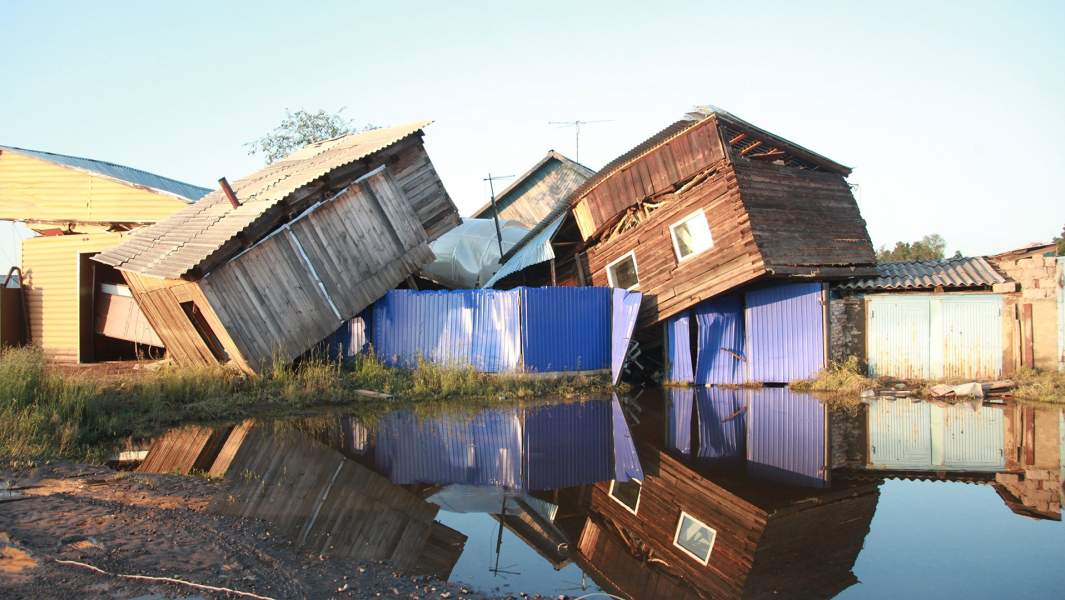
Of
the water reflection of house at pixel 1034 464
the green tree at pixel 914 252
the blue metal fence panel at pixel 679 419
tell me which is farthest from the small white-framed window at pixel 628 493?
the green tree at pixel 914 252

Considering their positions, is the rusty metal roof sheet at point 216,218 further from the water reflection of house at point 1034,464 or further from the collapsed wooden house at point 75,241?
the water reflection of house at point 1034,464

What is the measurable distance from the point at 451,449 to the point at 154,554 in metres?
4.55

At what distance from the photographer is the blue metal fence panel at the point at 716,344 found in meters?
16.1

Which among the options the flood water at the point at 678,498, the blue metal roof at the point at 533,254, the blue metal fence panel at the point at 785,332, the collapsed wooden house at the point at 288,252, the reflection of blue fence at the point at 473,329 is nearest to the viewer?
the flood water at the point at 678,498

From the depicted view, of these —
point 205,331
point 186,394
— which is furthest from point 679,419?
point 205,331

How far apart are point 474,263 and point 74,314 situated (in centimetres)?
1045

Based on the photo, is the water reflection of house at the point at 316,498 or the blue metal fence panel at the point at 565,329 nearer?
the water reflection of house at the point at 316,498

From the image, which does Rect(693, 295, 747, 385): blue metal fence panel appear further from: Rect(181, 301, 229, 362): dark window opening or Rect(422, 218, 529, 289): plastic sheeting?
Rect(181, 301, 229, 362): dark window opening

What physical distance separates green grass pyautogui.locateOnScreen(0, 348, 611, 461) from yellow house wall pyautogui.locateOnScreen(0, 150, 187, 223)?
5.23 metres

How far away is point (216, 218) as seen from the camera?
1409cm

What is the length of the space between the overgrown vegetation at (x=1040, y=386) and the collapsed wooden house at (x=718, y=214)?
356 centimetres

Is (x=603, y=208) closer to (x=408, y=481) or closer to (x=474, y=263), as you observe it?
(x=474, y=263)

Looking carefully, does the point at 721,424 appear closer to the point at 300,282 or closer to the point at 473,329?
the point at 473,329

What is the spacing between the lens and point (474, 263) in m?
21.8
